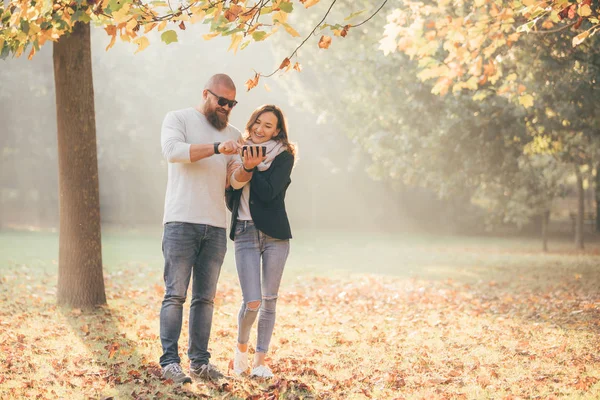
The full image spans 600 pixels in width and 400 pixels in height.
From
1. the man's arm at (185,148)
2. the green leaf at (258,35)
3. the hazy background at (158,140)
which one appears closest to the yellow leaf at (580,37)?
the green leaf at (258,35)

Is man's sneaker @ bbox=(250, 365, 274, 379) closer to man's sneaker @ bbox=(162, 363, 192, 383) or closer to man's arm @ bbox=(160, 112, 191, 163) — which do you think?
man's sneaker @ bbox=(162, 363, 192, 383)

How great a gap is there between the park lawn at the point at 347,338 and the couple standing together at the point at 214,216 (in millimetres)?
505

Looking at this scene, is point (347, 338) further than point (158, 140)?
No

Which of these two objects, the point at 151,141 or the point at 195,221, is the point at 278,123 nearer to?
the point at 195,221

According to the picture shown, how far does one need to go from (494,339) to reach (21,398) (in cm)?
482

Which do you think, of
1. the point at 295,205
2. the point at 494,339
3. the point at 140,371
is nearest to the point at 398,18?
the point at 494,339

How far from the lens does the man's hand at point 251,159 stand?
4898 millimetres

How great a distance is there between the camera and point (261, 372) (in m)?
5.41

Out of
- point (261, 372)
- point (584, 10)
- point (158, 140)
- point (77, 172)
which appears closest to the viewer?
point (261, 372)

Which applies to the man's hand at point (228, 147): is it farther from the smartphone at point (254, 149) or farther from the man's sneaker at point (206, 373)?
the man's sneaker at point (206, 373)

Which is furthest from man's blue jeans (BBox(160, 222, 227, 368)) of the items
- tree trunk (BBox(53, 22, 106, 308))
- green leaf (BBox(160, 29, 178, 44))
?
tree trunk (BBox(53, 22, 106, 308))

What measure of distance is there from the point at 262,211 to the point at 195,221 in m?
0.51

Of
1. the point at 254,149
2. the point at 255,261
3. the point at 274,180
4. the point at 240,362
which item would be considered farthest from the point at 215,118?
the point at 240,362

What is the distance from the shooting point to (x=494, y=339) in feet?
24.2
